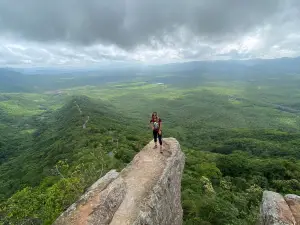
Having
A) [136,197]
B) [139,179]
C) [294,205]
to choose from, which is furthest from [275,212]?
[139,179]

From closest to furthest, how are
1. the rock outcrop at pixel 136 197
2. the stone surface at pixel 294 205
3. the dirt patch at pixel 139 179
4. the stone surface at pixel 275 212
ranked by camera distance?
the rock outcrop at pixel 136 197
the dirt patch at pixel 139 179
the stone surface at pixel 275 212
the stone surface at pixel 294 205

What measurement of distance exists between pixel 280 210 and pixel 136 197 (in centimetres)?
1123

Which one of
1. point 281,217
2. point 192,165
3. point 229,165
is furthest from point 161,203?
point 229,165

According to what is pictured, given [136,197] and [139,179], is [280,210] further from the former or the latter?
[139,179]

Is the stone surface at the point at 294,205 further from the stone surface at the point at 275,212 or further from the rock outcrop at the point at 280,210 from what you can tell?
the stone surface at the point at 275,212

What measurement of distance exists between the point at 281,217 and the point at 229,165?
50.3 m

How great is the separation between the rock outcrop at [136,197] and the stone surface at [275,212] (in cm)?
785

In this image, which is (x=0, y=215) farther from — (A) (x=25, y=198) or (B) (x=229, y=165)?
A: (B) (x=229, y=165)

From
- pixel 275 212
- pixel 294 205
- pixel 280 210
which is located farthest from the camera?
pixel 294 205

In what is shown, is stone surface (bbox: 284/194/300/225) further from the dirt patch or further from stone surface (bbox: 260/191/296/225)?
the dirt patch

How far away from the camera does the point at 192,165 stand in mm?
58719

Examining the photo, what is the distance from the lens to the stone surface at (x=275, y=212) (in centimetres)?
1841

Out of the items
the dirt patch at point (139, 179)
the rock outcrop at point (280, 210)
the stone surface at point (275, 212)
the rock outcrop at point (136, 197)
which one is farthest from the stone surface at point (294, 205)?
the dirt patch at point (139, 179)

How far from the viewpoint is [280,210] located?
19672 mm
